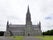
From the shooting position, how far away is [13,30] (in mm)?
87438

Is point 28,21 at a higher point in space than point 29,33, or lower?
higher

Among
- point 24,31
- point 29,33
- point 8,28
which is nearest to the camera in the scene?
point 29,33

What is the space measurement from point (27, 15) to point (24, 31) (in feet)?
41.3

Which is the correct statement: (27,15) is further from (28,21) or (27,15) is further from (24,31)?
(24,31)

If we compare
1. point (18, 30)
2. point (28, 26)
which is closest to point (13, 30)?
point (18, 30)

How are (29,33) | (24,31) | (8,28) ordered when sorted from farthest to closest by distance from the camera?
(8,28) < (24,31) < (29,33)

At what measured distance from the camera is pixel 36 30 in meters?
85.1

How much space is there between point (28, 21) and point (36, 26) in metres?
12.7

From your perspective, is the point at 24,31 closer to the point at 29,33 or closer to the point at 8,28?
the point at 29,33

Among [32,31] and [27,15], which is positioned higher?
[27,15]

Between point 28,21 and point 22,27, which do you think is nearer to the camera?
point 28,21

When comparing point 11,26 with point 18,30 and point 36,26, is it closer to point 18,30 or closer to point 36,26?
point 18,30

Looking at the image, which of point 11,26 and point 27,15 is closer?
point 27,15

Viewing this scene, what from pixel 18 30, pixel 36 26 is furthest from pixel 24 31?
pixel 36 26
